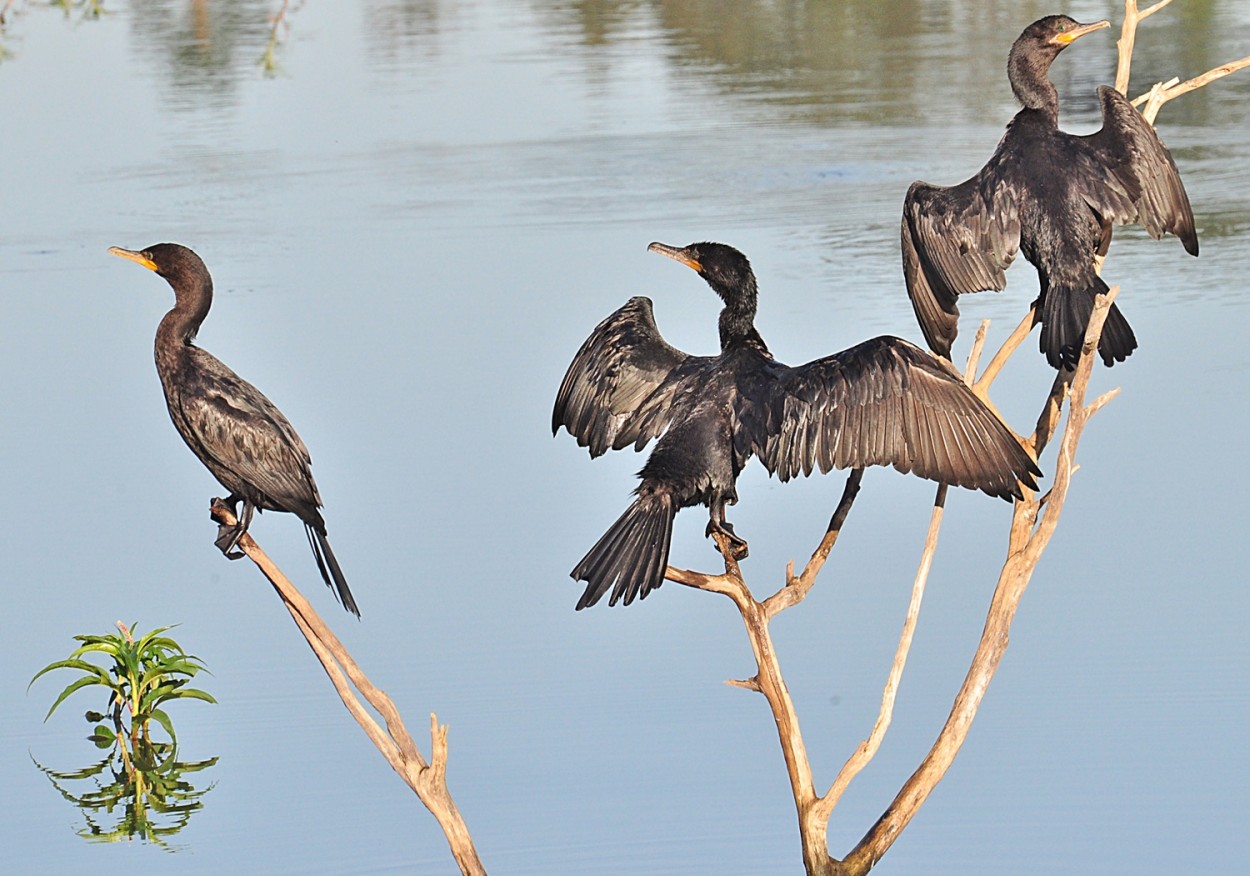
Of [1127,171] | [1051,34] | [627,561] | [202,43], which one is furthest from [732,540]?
[202,43]

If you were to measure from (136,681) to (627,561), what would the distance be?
226cm

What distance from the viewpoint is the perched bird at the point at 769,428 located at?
464 centimetres

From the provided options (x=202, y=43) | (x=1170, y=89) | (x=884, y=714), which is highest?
(x=1170, y=89)

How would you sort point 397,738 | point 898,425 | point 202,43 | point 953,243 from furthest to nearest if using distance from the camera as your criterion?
point 202,43, point 953,243, point 397,738, point 898,425

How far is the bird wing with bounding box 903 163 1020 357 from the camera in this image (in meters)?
5.38

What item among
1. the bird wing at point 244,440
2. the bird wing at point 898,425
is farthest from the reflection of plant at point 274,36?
the bird wing at point 898,425

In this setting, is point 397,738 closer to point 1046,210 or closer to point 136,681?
point 136,681

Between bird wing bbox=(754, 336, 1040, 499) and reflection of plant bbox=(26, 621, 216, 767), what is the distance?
91.6 inches

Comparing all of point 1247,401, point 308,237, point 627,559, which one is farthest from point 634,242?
point 627,559

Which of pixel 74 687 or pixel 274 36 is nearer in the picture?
pixel 74 687

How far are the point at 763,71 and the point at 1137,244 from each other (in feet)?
18.6

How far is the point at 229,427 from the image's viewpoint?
5.32 metres

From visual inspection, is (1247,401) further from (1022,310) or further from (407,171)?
(407,171)

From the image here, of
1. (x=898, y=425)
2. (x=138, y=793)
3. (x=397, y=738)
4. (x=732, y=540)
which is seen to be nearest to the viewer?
(x=898, y=425)
